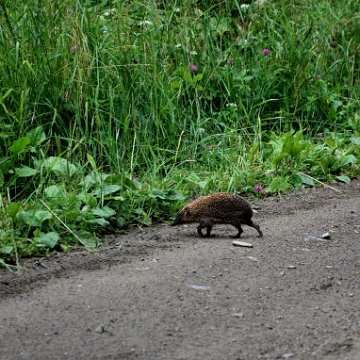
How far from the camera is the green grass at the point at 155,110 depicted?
649cm

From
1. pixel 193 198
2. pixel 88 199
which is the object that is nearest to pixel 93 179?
pixel 88 199

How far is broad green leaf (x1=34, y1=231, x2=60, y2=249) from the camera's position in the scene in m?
5.75

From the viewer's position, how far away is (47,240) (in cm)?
577

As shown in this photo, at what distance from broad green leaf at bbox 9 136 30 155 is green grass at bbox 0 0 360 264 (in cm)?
1

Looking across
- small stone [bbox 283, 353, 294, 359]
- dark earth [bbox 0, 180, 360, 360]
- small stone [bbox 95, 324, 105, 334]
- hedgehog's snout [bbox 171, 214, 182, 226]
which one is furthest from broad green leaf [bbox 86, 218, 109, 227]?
small stone [bbox 283, 353, 294, 359]

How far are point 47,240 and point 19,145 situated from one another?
1.12m

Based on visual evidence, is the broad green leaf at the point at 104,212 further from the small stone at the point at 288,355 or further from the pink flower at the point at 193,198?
the small stone at the point at 288,355

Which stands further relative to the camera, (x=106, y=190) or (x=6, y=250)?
(x=106, y=190)

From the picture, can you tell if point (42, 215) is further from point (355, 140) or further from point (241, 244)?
point (355, 140)

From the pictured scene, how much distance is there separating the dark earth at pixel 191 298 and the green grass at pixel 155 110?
405mm

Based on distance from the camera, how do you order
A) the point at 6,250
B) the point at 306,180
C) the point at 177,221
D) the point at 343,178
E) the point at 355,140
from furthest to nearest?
the point at 355,140, the point at 343,178, the point at 306,180, the point at 177,221, the point at 6,250

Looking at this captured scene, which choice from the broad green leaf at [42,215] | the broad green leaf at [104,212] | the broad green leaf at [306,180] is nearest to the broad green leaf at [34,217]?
the broad green leaf at [42,215]

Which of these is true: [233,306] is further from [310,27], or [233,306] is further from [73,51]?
[310,27]

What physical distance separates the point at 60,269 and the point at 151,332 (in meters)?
1.22
